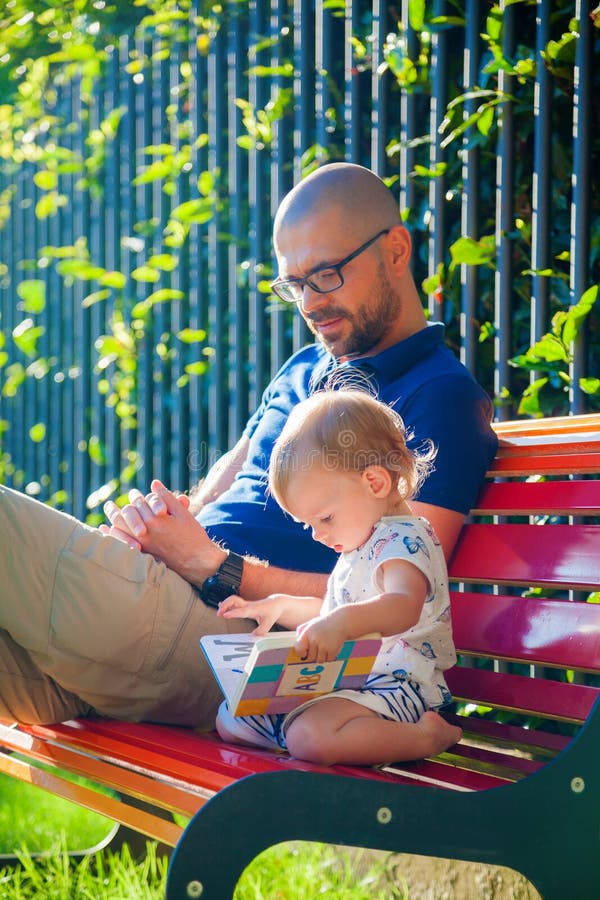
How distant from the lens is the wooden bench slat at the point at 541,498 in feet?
7.36

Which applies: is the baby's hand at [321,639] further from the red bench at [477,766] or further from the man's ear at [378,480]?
the man's ear at [378,480]

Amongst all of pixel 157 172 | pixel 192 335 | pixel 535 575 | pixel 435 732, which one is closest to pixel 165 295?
pixel 192 335

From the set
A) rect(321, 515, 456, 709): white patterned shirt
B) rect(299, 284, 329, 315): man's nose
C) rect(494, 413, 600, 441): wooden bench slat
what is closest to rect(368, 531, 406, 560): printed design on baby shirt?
rect(321, 515, 456, 709): white patterned shirt

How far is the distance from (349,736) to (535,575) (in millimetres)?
573

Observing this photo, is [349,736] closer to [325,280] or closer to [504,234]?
[325,280]

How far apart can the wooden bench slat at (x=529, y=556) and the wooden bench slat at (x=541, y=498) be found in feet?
0.12

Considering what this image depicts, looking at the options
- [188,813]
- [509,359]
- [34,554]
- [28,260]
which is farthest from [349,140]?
[28,260]

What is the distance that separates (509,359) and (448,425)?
2.29 feet

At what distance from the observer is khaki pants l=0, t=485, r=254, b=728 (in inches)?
A: 88.2

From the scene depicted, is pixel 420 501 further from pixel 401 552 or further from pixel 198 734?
pixel 198 734

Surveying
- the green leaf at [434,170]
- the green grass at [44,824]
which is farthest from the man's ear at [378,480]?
the green grass at [44,824]

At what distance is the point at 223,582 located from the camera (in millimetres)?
2471

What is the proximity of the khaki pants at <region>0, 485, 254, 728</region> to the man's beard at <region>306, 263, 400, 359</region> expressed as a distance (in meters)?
0.77

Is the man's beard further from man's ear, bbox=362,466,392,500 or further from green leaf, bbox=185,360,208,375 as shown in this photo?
green leaf, bbox=185,360,208,375
